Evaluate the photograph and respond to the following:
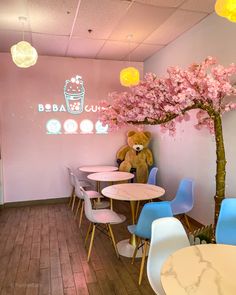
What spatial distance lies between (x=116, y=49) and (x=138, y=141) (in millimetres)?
1834

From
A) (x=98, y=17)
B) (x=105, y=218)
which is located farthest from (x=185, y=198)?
(x=98, y=17)

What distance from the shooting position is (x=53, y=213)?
15.4 feet

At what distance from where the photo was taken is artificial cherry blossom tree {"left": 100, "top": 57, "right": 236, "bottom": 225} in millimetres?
2285

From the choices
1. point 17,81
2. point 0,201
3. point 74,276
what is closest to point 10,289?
point 74,276

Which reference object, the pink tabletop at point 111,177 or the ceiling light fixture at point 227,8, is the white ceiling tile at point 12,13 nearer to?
the ceiling light fixture at point 227,8

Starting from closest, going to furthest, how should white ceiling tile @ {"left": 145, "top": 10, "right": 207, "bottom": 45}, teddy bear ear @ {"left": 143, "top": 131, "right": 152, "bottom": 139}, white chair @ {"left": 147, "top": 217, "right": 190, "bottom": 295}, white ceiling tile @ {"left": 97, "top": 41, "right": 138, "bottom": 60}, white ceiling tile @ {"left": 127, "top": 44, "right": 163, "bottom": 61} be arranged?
white chair @ {"left": 147, "top": 217, "right": 190, "bottom": 295} < white ceiling tile @ {"left": 145, "top": 10, "right": 207, "bottom": 45} < white ceiling tile @ {"left": 97, "top": 41, "right": 138, "bottom": 60} < white ceiling tile @ {"left": 127, "top": 44, "right": 163, "bottom": 61} < teddy bear ear @ {"left": 143, "top": 131, "right": 152, "bottom": 139}

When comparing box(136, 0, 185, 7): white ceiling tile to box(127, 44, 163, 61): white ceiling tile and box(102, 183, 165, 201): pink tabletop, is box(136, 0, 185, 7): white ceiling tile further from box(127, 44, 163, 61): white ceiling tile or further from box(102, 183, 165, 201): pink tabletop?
box(102, 183, 165, 201): pink tabletop

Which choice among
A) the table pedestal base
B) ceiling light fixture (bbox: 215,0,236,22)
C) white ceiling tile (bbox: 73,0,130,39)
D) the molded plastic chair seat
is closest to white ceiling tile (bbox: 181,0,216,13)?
white ceiling tile (bbox: 73,0,130,39)

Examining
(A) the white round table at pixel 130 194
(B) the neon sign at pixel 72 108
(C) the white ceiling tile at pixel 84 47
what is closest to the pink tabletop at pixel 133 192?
→ (A) the white round table at pixel 130 194

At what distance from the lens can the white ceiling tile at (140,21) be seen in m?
3.17

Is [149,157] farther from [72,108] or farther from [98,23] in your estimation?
[98,23]

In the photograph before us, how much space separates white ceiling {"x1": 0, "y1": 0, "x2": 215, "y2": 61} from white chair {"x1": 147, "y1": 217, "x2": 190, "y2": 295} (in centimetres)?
256

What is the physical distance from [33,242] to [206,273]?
110 inches

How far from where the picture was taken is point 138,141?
5152mm
